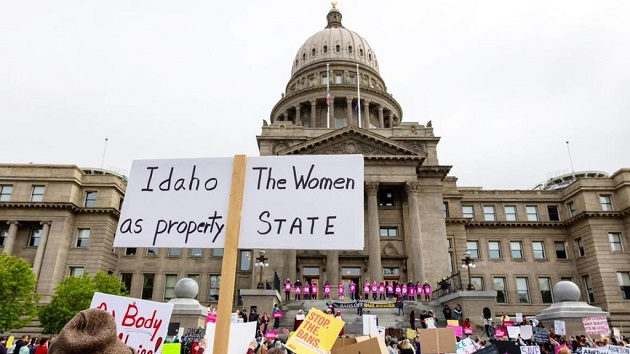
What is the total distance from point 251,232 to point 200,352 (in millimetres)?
6622

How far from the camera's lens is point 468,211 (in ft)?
188

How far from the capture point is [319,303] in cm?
3316

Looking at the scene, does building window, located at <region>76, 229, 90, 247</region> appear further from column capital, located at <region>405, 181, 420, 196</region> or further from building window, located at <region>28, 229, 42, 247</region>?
column capital, located at <region>405, 181, 420, 196</region>

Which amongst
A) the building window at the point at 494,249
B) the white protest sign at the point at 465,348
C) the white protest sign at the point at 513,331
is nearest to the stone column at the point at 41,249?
the white protest sign at the point at 513,331

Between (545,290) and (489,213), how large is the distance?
10.9m

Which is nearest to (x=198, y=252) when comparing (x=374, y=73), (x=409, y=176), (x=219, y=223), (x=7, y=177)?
(x=7, y=177)

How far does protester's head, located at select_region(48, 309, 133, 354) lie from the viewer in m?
2.52

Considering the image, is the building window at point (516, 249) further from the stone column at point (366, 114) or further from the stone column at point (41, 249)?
the stone column at point (41, 249)

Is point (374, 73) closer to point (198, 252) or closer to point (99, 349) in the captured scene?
point (198, 252)

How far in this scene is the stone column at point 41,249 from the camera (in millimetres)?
44256

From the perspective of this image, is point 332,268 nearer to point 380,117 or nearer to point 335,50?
point 380,117

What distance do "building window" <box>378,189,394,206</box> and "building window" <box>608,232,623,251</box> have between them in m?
25.0

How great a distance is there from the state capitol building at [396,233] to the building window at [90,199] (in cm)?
11

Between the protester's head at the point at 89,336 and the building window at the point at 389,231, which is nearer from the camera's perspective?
the protester's head at the point at 89,336
